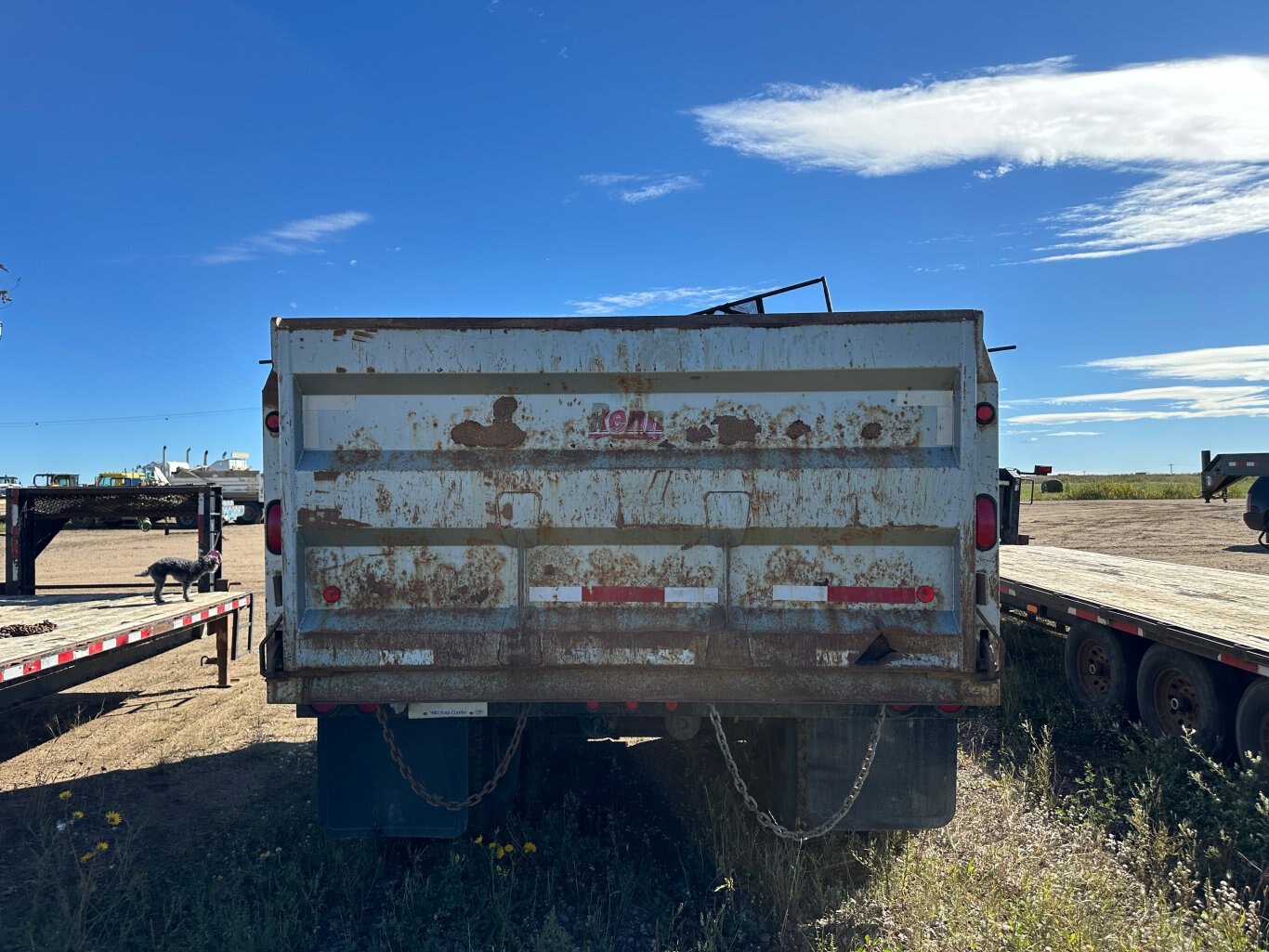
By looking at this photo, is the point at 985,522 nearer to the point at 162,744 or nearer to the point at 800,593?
the point at 800,593

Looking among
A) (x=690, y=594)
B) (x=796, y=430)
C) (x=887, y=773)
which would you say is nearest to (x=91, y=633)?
(x=690, y=594)

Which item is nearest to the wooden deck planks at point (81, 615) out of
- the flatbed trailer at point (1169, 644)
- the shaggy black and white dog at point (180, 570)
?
the shaggy black and white dog at point (180, 570)

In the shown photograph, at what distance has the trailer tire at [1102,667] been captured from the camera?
6020mm

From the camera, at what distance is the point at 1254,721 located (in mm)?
4688

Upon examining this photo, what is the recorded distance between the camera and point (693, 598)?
3.35 meters

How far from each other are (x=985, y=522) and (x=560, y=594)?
1767 millimetres

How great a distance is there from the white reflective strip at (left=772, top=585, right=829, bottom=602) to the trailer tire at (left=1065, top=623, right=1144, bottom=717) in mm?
3981

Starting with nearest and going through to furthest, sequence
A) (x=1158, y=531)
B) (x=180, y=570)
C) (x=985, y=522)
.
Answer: (x=985, y=522) < (x=180, y=570) < (x=1158, y=531)

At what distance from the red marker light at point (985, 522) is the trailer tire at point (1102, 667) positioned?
3683mm

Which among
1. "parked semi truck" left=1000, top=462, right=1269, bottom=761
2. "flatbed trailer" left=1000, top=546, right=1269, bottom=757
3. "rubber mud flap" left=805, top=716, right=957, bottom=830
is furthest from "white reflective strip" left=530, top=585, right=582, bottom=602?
"flatbed trailer" left=1000, top=546, right=1269, bottom=757

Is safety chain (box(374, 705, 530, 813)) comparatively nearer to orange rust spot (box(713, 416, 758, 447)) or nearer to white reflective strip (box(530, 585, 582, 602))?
white reflective strip (box(530, 585, 582, 602))

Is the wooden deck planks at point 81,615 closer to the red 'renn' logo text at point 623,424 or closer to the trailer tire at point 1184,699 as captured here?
the red 'renn' logo text at point 623,424

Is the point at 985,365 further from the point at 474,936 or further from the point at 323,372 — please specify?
the point at 474,936

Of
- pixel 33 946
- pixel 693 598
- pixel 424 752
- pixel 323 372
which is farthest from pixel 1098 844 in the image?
pixel 33 946
